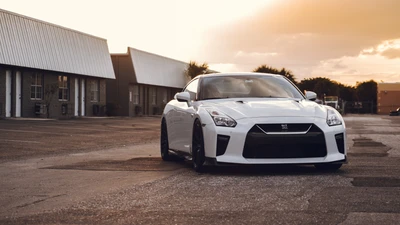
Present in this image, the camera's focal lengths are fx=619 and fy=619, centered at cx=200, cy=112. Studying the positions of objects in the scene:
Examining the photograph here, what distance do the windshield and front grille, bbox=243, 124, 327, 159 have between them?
144cm

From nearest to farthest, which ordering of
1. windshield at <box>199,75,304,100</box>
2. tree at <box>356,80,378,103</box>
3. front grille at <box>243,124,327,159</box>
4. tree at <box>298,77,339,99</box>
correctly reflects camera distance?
1. front grille at <box>243,124,327,159</box>
2. windshield at <box>199,75,304,100</box>
3. tree at <box>298,77,339,99</box>
4. tree at <box>356,80,378,103</box>

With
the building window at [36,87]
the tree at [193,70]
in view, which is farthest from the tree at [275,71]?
the building window at [36,87]

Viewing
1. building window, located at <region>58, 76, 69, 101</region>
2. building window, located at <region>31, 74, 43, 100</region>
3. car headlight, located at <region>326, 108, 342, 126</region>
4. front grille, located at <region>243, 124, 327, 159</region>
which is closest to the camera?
front grille, located at <region>243, 124, 327, 159</region>

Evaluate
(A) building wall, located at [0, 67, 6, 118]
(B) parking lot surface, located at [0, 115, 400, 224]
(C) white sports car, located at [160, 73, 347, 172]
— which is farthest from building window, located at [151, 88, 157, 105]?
(C) white sports car, located at [160, 73, 347, 172]

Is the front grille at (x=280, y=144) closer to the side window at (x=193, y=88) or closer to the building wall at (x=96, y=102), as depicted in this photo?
the side window at (x=193, y=88)

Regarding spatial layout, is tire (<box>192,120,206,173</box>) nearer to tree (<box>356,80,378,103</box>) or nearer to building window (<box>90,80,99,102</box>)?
building window (<box>90,80,99,102</box>)

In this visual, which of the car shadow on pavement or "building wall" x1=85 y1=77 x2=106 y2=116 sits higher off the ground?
"building wall" x1=85 y1=77 x2=106 y2=116

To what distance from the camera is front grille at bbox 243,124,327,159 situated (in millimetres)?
7648

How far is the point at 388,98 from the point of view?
98625 millimetres

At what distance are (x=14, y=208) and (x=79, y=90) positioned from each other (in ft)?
124

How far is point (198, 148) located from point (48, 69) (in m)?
29.0

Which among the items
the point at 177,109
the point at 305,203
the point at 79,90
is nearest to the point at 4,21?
the point at 79,90

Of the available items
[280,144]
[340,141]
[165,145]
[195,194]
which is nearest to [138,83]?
[165,145]

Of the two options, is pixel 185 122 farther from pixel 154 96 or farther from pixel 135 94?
pixel 154 96
